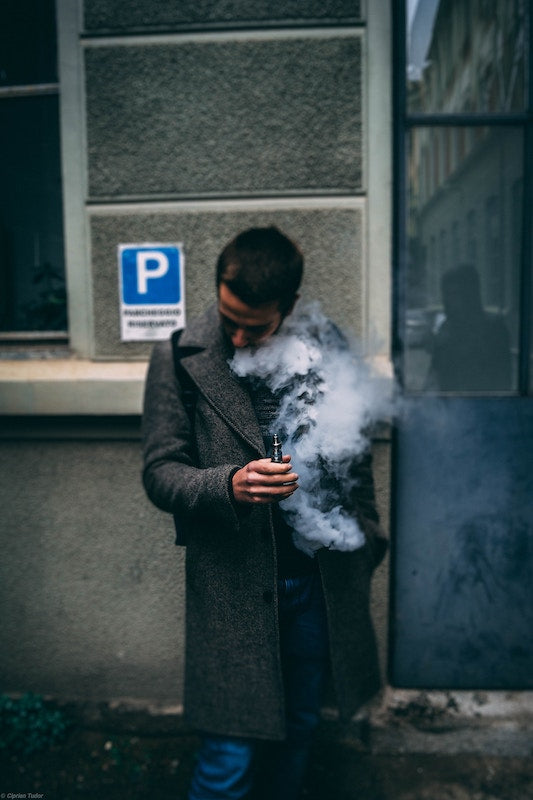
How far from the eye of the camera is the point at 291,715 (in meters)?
2.26

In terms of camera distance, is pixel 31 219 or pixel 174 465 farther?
pixel 31 219

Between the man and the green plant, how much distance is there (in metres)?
1.21

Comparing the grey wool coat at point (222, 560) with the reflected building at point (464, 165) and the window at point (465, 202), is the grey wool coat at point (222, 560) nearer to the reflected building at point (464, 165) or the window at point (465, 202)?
the window at point (465, 202)

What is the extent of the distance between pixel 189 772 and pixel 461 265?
9.28 ft

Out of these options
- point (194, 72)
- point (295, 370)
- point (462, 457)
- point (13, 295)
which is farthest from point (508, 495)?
point (13, 295)

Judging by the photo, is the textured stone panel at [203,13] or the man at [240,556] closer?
the man at [240,556]

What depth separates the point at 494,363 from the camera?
3021 millimetres

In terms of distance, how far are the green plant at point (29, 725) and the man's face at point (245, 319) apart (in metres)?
2.29

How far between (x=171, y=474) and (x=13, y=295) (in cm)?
192

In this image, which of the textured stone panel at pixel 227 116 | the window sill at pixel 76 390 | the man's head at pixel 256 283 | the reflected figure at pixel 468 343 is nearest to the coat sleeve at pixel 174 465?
the man's head at pixel 256 283

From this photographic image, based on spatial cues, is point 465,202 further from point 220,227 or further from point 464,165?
point 220,227

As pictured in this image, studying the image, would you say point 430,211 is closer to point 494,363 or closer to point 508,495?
point 494,363

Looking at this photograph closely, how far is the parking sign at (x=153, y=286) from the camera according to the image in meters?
2.88

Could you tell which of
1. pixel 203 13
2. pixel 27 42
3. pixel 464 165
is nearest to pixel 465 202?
pixel 464 165
